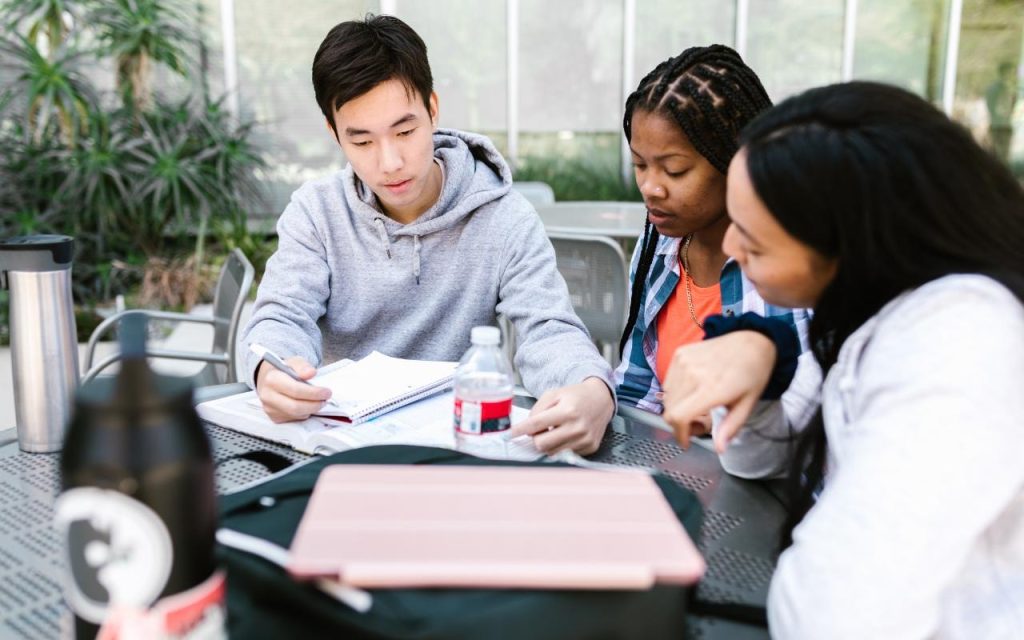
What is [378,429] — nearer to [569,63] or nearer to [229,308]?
[229,308]

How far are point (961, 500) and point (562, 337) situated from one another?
920 mm

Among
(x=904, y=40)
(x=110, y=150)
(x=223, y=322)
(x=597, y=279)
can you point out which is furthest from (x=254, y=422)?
(x=904, y=40)

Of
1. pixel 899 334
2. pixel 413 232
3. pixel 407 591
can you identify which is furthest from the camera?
pixel 413 232

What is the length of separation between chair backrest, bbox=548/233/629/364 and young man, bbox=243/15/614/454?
707 mm

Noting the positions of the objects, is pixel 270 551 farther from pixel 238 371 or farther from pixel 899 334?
pixel 238 371

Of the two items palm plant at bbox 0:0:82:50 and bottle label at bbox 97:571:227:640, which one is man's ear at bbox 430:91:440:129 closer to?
bottle label at bbox 97:571:227:640

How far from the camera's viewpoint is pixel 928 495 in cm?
67

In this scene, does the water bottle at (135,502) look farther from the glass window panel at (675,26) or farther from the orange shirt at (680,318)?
the glass window panel at (675,26)

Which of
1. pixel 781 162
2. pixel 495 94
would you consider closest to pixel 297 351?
pixel 781 162

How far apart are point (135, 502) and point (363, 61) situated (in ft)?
4.14

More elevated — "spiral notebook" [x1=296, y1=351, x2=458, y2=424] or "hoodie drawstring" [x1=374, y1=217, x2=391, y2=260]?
"hoodie drawstring" [x1=374, y1=217, x2=391, y2=260]

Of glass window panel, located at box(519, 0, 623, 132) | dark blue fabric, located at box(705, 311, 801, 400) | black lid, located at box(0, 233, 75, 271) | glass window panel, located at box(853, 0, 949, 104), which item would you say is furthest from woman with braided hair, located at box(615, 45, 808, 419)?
glass window panel, located at box(853, 0, 949, 104)

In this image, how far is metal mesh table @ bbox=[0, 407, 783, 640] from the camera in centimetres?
79

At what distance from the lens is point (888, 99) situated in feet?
2.66
